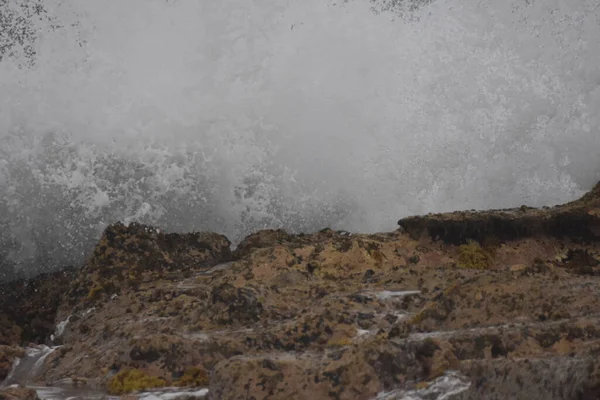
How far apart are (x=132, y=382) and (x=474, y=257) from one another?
366 inches

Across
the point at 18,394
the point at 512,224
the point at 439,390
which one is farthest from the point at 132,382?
the point at 512,224

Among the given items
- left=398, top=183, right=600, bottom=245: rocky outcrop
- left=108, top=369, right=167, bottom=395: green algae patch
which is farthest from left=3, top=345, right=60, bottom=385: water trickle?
left=398, top=183, right=600, bottom=245: rocky outcrop

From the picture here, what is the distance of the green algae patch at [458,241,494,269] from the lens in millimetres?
17234

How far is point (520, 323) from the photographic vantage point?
10.9m

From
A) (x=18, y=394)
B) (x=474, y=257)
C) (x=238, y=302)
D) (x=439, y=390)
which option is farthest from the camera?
(x=474, y=257)

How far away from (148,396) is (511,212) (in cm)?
1119

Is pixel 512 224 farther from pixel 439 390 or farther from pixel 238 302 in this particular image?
pixel 439 390

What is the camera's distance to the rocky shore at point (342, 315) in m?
9.55

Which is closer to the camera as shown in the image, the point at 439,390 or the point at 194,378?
the point at 439,390

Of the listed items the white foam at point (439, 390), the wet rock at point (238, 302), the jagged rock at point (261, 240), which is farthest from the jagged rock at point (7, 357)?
the white foam at point (439, 390)

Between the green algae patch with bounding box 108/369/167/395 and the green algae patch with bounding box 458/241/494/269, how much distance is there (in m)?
8.46

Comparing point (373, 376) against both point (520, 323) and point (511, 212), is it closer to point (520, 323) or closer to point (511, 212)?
point (520, 323)

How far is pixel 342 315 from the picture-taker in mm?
13148

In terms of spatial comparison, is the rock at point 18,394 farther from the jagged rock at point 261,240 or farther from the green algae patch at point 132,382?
the jagged rock at point 261,240
